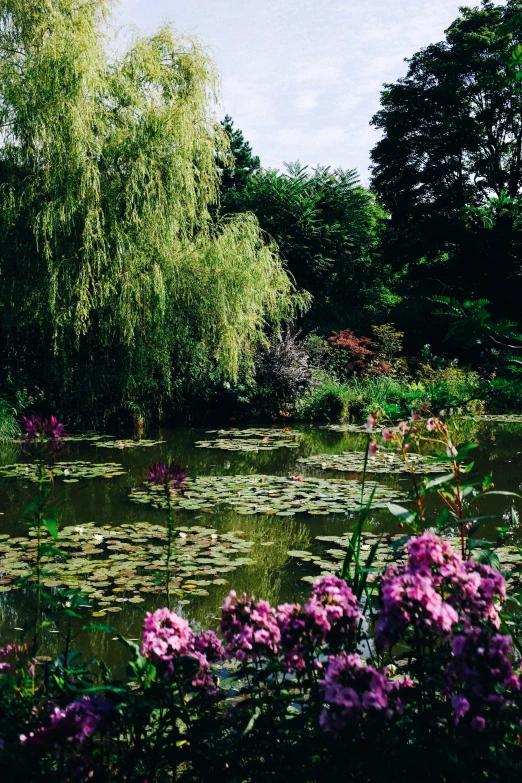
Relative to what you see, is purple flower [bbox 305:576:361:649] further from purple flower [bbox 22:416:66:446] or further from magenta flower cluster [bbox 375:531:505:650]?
purple flower [bbox 22:416:66:446]

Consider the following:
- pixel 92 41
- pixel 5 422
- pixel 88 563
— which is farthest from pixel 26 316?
pixel 88 563

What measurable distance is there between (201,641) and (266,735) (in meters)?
0.28

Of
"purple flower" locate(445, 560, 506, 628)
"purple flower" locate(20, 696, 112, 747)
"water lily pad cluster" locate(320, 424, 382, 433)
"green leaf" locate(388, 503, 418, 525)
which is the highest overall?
"green leaf" locate(388, 503, 418, 525)

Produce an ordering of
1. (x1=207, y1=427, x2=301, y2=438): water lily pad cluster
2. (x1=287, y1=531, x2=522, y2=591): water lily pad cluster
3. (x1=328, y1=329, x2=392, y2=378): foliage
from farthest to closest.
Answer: (x1=328, y1=329, x2=392, y2=378): foliage, (x1=207, y1=427, x2=301, y2=438): water lily pad cluster, (x1=287, y1=531, x2=522, y2=591): water lily pad cluster

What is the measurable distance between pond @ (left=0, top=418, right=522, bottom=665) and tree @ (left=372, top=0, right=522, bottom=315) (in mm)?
12512

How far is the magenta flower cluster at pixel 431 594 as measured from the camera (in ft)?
4.27

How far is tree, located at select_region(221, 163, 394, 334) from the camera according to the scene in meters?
18.9

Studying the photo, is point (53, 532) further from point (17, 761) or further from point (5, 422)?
point (5, 422)

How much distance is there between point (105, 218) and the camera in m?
10.2

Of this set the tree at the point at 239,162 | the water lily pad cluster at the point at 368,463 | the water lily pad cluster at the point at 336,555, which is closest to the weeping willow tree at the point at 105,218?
the water lily pad cluster at the point at 368,463

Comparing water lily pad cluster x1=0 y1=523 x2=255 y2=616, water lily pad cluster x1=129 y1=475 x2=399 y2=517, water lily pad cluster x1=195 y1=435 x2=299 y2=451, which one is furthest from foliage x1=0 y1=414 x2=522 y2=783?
water lily pad cluster x1=195 y1=435 x2=299 y2=451

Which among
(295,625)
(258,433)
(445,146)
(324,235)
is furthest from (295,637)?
(445,146)

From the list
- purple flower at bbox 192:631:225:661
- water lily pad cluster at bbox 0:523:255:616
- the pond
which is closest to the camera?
purple flower at bbox 192:631:225:661

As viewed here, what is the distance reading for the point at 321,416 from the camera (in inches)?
503
